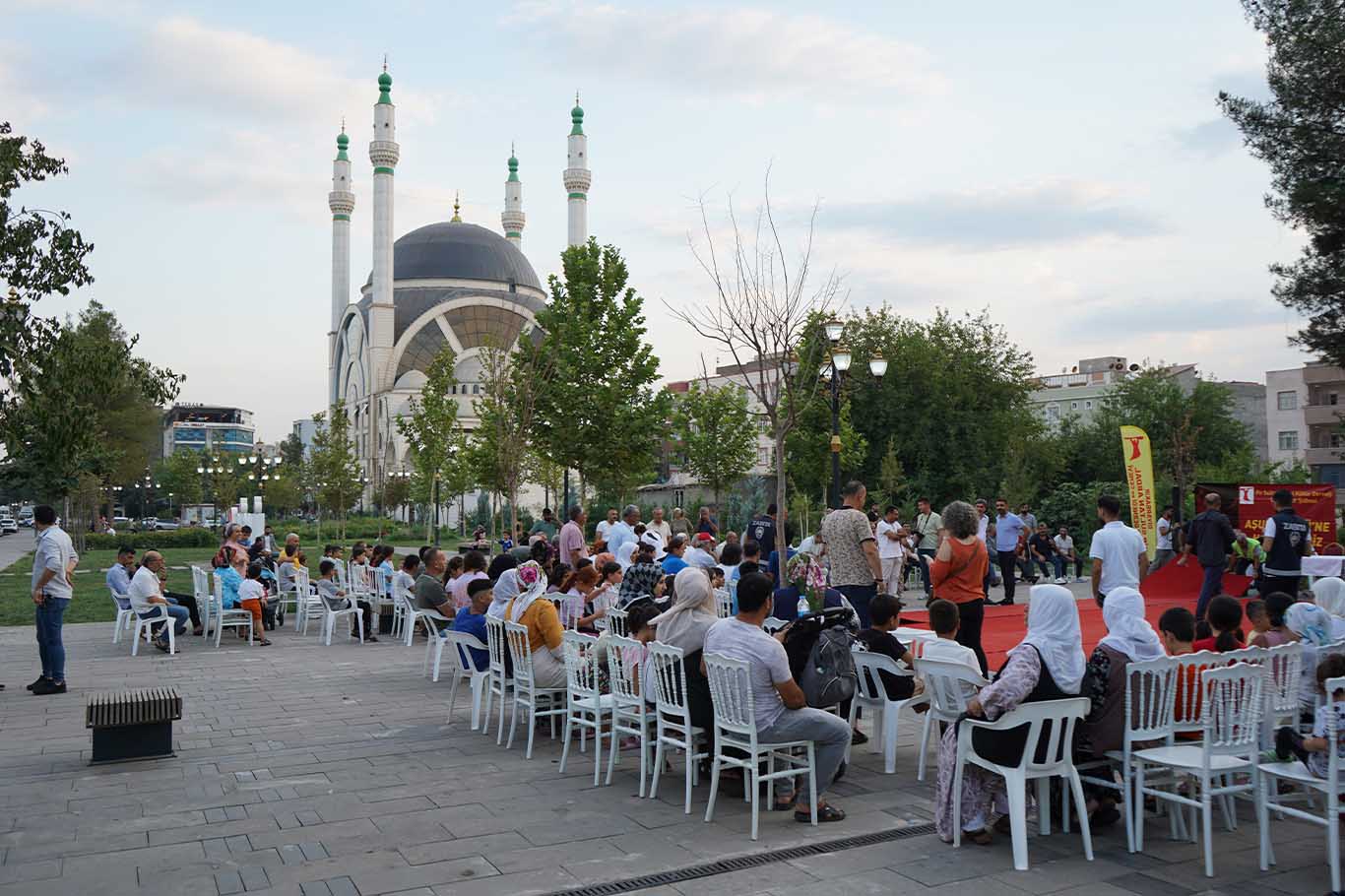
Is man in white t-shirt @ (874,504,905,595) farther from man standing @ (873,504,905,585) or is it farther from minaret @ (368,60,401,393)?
minaret @ (368,60,401,393)

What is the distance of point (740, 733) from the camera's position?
17.6 ft

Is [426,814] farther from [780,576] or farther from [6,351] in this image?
[780,576]

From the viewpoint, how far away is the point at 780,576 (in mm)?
12023

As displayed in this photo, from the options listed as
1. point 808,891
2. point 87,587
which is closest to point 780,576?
point 808,891

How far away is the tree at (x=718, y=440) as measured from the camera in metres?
36.3

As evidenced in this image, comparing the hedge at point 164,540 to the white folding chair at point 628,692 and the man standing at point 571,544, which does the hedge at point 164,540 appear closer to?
the man standing at point 571,544

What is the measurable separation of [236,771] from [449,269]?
8193 cm

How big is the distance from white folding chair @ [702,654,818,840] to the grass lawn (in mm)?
14464

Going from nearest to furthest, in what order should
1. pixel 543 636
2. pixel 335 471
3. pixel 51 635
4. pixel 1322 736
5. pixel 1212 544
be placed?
pixel 1322 736 < pixel 543 636 < pixel 51 635 < pixel 1212 544 < pixel 335 471

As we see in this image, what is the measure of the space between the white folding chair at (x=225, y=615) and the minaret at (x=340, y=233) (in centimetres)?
7435

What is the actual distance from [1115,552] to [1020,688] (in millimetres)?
4006

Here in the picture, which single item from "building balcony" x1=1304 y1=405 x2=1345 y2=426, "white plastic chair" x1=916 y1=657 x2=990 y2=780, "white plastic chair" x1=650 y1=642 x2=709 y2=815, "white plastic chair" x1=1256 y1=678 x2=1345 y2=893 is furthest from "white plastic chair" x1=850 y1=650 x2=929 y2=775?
"building balcony" x1=1304 y1=405 x2=1345 y2=426

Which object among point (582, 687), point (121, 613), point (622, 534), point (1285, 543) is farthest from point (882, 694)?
point (121, 613)

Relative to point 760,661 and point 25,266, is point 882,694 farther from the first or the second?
point 25,266
